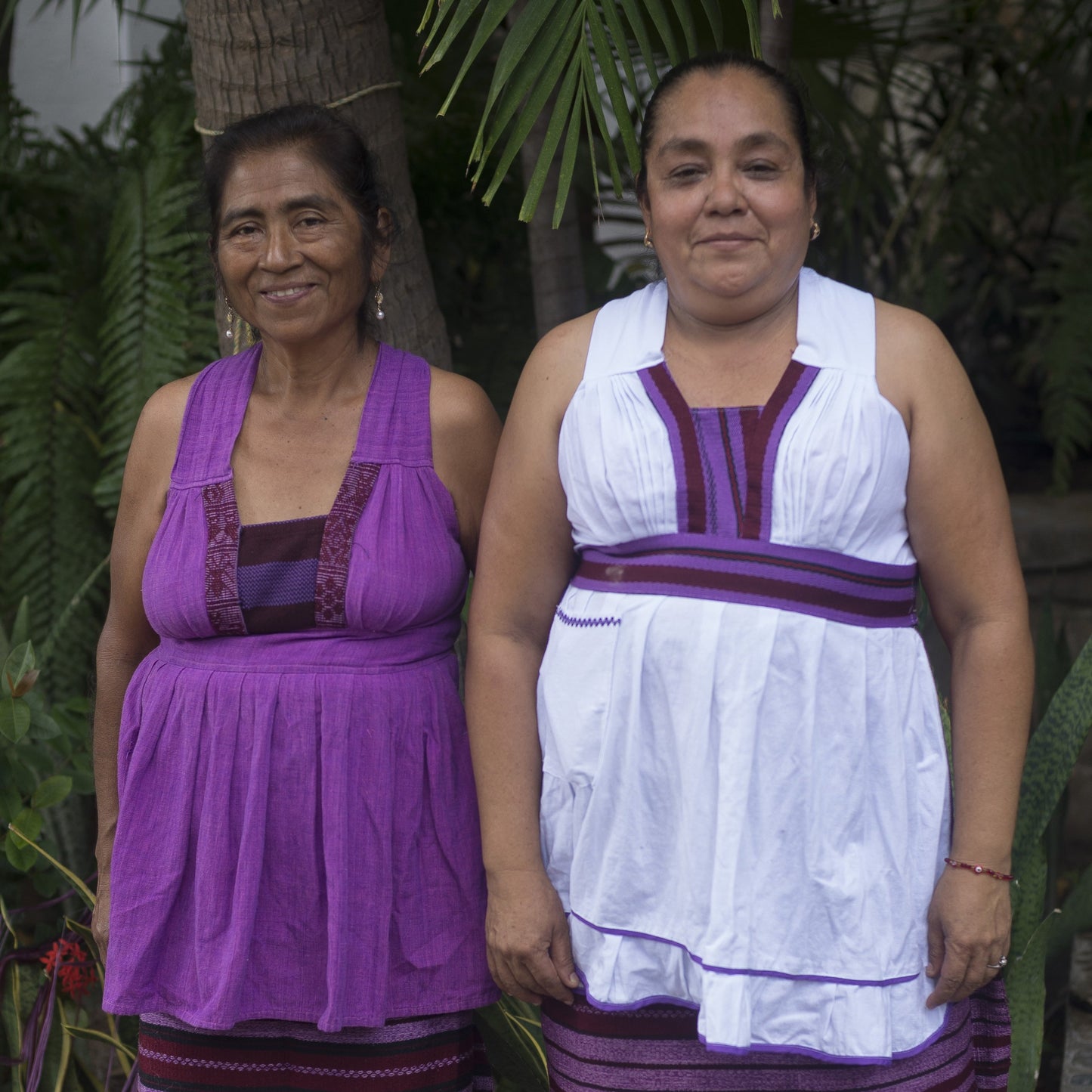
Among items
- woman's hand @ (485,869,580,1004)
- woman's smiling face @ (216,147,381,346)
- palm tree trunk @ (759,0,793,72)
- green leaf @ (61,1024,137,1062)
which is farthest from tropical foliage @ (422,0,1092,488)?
green leaf @ (61,1024,137,1062)

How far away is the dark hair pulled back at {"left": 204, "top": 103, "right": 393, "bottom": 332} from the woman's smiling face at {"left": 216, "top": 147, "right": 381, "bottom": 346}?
1cm

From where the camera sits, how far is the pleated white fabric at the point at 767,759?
1.59m

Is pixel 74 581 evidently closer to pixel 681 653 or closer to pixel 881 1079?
pixel 681 653

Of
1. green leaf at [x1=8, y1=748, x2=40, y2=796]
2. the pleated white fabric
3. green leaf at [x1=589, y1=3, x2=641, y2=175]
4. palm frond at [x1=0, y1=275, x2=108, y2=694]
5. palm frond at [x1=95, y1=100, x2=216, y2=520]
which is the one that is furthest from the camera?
palm frond at [x1=0, y1=275, x2=108, y2=694]

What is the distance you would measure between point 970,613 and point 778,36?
126cm

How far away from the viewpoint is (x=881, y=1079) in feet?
5.46

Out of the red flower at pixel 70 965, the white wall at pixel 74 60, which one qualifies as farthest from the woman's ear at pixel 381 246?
the white wall at pixel 74 60

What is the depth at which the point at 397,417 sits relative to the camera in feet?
6.29

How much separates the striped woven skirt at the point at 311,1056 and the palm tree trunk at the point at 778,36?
1.68m

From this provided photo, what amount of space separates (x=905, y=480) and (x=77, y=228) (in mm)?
2507

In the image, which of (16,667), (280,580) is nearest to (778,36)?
(280,580)

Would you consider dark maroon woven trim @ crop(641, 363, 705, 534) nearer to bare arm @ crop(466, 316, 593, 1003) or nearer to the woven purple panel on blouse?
bare arm @ crop(466, 316, 593, 1003)

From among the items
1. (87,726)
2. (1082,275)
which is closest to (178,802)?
(87,726)

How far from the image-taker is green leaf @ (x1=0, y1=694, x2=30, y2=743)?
222 cm
